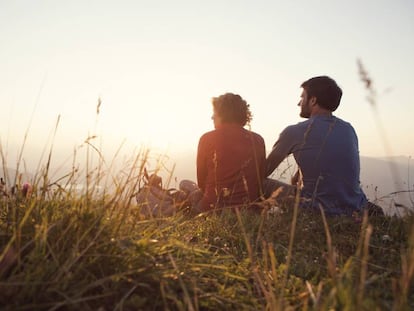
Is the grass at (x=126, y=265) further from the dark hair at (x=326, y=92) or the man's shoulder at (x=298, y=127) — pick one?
the dark hair at (x=326, y=92)

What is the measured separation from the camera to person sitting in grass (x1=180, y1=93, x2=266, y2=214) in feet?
21.6

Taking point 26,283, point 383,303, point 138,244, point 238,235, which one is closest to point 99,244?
point 138,244

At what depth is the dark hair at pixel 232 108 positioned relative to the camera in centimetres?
679

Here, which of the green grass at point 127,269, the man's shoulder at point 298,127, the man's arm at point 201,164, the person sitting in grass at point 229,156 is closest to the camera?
the green grass at point 127,269

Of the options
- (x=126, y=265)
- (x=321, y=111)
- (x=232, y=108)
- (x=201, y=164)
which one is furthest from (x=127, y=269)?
(x=232, y=108)

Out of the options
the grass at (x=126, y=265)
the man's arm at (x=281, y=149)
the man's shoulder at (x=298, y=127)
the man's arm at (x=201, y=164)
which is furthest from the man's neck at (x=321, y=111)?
the grass at (x=126, y=265)

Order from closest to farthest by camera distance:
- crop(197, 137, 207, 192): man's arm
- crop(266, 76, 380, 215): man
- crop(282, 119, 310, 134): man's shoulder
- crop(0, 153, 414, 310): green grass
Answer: crop(0, 153, 414, 310): green grass → crop(266, 76, 380, 215): man → crop(282, 119, 310, 134): man's shoulder → crop(197, 137, 207, 192): man's arm

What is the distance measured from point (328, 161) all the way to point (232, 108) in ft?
6.42

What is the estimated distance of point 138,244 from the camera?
2336 millimetres

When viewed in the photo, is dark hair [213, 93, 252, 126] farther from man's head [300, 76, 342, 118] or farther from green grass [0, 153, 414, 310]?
green grass [0, 153, 414, 310]

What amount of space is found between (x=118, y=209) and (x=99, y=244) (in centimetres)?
36

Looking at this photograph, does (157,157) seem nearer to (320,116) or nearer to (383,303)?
(383,303)

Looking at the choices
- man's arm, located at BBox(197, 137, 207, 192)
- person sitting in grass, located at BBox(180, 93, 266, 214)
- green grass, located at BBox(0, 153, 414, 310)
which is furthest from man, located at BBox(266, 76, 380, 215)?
green grass, located at BBox(0, 153, 414, 310)

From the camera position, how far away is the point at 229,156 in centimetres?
660
